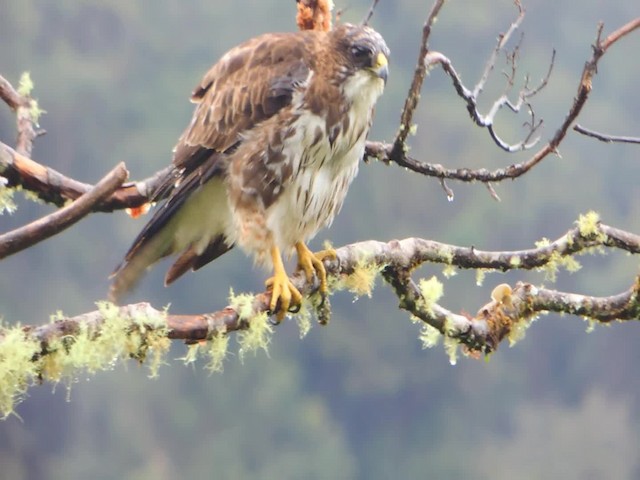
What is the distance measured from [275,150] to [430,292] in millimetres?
673

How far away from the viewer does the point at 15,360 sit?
260cm

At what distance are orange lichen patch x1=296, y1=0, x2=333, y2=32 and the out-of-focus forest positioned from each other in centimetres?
1394

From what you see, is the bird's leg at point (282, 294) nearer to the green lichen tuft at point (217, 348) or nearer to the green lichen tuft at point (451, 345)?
the green lichen tuft at point (217, 348)

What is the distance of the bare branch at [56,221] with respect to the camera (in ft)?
8.26

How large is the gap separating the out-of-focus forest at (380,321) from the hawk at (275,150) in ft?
46.2

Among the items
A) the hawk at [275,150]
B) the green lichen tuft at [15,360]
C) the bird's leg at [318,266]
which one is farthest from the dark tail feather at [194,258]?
the green lichen tuft at [15,360]

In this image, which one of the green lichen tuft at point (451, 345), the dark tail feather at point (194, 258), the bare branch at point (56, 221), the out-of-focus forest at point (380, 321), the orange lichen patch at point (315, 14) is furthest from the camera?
the out-of-focus forest at point (380, 321)

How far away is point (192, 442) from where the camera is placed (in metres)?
19.4

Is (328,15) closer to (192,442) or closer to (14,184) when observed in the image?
(14,184)

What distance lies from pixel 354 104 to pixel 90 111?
719 inches

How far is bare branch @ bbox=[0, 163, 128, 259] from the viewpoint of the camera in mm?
2518

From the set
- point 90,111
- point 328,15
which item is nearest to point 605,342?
point 90,111

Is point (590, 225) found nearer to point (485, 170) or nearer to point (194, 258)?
point (485, 170)

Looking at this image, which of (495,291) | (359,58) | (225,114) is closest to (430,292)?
(495,291)
